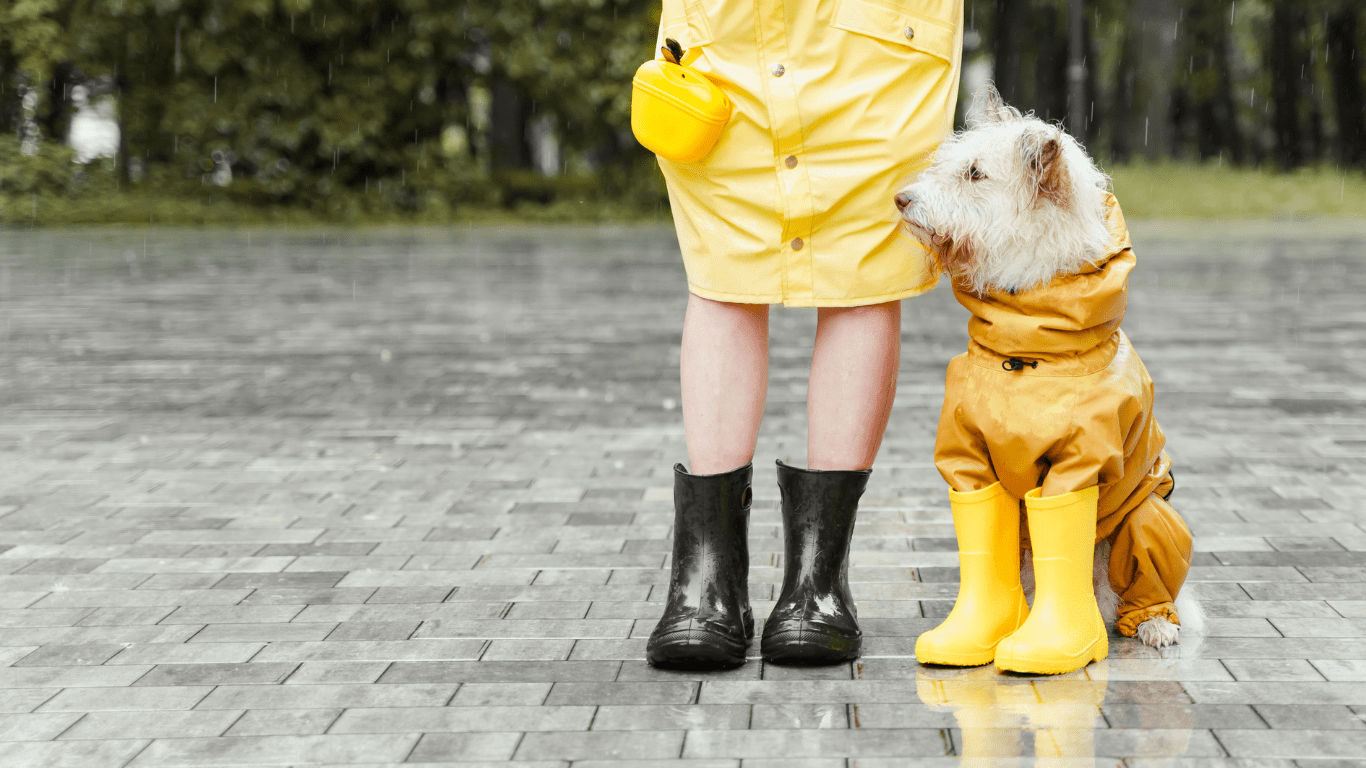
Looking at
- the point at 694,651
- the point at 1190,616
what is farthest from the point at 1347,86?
the point at 694,651

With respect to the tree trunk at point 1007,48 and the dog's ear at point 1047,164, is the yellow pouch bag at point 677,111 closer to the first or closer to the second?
the dog's ear at point 1047,164

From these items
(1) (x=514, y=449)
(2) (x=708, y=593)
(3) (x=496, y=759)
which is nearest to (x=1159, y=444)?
(2) (x=708, y=593)

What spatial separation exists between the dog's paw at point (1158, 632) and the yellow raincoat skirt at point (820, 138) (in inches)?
33.0

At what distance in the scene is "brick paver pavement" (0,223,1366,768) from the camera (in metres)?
2.50

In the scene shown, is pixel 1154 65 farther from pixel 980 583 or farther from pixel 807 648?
pixel 807 648

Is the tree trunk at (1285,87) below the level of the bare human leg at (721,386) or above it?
above

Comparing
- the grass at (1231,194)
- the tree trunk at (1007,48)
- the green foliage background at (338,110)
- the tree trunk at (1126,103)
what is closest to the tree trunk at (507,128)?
the green foliage background at (338,110)

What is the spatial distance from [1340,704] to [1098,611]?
0.48 meters

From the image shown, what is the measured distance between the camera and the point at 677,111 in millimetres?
2771

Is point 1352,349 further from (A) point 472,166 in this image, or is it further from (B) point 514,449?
(A) point 472,166

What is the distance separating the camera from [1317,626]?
304cm

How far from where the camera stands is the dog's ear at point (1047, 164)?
2531mm

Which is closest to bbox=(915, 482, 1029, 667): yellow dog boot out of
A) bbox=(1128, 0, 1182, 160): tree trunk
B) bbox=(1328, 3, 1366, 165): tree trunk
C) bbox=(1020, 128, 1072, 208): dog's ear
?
bbox=(1020, 128, 1072, 208): dog's ear

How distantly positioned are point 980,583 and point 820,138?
37.5 inches
